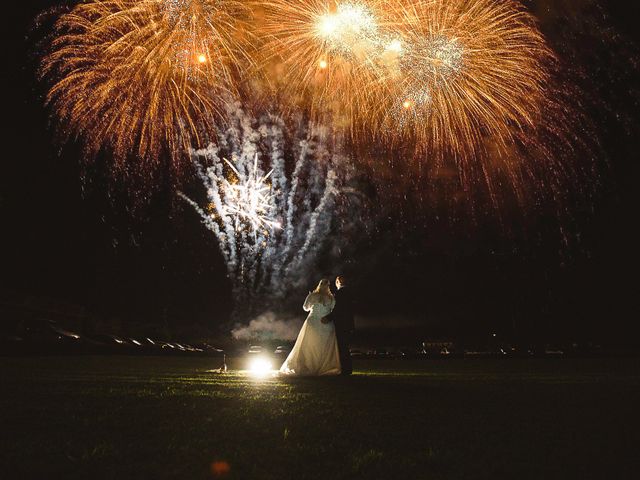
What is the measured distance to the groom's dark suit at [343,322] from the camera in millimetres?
13383

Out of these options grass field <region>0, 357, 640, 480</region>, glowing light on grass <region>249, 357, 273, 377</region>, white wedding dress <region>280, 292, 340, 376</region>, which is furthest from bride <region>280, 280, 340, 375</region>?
grass field <region>0, 357, 640, 480</region>

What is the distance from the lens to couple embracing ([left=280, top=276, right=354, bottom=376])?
1334 centimetres

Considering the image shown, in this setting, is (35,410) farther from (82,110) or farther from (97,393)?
(82,110)

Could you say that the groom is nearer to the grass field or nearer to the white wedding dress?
the white wedding dress

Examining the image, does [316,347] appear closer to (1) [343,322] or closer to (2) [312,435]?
(1) [343,322]

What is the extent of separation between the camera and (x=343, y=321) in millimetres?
13539

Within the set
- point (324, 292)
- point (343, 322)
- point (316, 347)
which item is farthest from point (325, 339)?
point (324, 292)

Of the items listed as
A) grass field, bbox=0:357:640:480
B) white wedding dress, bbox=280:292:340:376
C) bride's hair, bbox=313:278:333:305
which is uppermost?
bride's hair, bbox=313:278:333:305

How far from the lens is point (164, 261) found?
139ft

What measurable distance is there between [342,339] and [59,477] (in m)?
9.79

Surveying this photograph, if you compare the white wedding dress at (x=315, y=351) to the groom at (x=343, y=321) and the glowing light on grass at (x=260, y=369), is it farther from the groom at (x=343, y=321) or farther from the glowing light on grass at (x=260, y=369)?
the glowing light on grass at (x=260, y=369)

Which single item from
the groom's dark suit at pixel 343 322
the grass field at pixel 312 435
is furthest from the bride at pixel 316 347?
the grass field at pixel 312 435

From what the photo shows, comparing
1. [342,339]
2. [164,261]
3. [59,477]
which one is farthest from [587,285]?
Result: [59,477]

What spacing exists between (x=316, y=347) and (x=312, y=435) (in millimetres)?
8032
